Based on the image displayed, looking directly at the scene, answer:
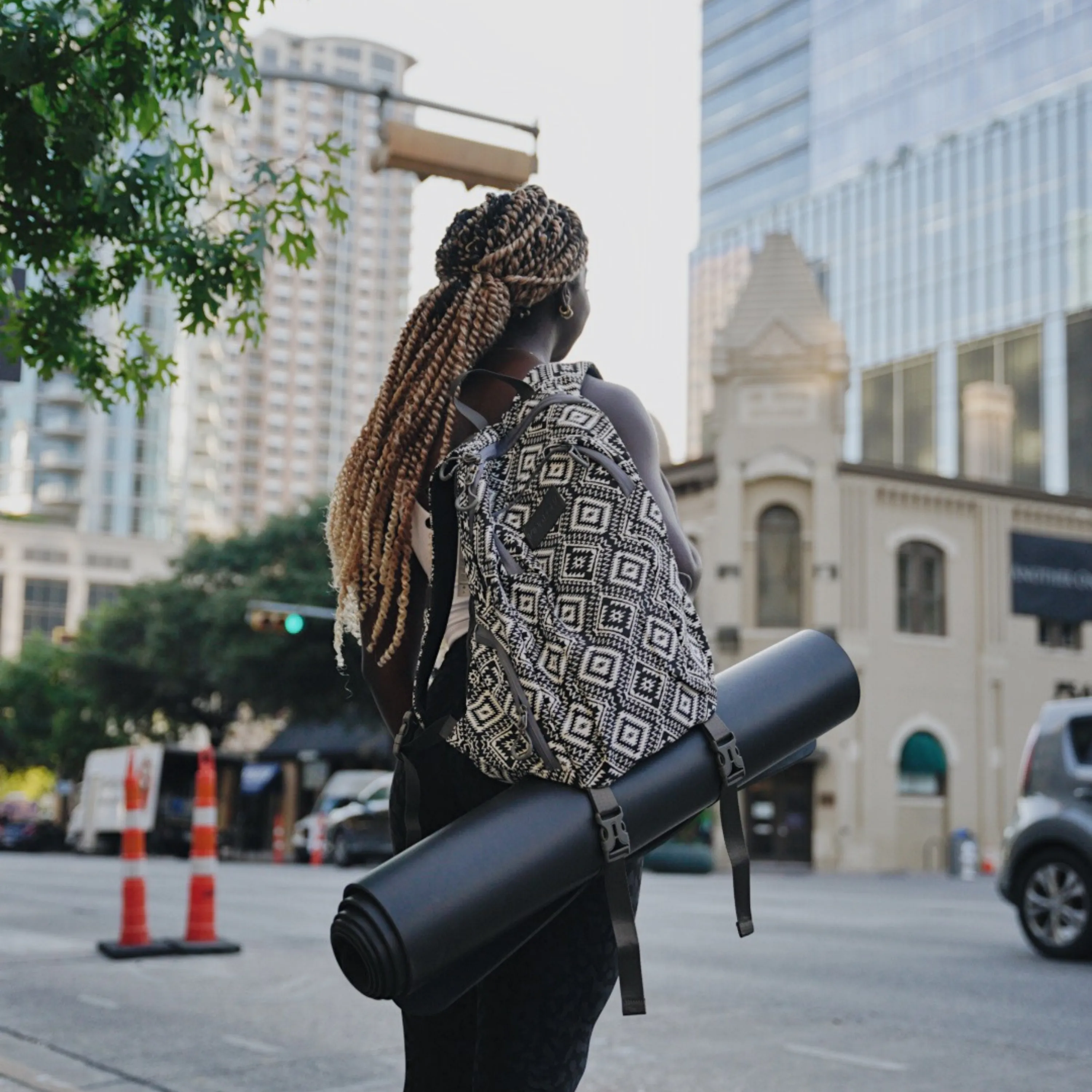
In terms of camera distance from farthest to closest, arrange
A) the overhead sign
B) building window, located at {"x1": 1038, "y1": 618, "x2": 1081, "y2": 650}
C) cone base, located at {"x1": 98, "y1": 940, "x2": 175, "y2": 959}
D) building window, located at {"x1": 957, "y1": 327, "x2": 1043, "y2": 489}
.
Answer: building window, located at {"x1": 957, "y1": 327, "x2": 1043, "y2": 489}
building window, located at {"x1": 1038, "y1": 618, "x2": 1081, "y2": 650}
the overhead sign
cone base, located at {"x1": 98, "y1": 940, "x2": 175, "y2": 959}

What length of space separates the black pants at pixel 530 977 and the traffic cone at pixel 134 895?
673 centimetres

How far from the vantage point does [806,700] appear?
89.0 inches

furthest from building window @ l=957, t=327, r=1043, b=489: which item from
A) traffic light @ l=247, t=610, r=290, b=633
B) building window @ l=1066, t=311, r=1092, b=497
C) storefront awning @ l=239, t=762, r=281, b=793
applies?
traffic light @ l=247, t=610, r=290, b=633

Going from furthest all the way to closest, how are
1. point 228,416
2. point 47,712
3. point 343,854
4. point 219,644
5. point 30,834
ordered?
point 228,416 < point 47,712 < point 30,834 < point 219,644 < point 343,854

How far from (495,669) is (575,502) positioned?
25 centimetres

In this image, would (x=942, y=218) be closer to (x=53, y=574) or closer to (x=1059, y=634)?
(x=1059, y=634)

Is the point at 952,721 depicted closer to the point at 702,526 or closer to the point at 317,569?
the point at 702,526

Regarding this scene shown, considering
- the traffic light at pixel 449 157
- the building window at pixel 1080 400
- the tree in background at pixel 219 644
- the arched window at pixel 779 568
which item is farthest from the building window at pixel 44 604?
the traffic light at pixel 449 157

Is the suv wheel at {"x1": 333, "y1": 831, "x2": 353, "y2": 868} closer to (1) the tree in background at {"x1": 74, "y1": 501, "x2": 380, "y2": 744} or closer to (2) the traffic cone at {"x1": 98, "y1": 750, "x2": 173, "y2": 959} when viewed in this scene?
(1) the tree in background at {"x1": 74, "y1": 501, "x2": 380, "y2": 744}

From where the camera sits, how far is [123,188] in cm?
568

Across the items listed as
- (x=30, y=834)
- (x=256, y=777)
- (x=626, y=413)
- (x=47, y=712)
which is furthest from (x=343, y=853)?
(x=47, y=712)

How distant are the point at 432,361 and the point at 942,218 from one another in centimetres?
9361

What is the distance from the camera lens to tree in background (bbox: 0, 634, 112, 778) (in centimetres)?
5619

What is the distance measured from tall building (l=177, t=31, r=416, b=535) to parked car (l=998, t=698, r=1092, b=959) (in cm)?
11915
